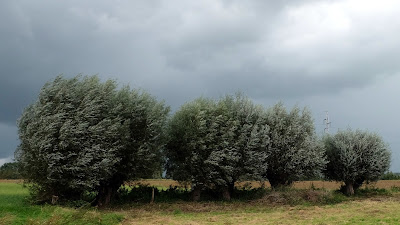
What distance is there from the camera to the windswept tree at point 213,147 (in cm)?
3178

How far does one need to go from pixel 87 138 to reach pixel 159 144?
18.8 ft

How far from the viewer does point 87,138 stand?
2773cm

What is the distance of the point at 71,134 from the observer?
88.1 feet

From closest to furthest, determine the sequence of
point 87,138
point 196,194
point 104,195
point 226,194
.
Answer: point 87,138, point 104,195, point 196,194, point 226,194

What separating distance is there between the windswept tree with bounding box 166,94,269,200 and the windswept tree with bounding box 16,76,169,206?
2232 millimetres

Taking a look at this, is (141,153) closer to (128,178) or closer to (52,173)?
(128,178)

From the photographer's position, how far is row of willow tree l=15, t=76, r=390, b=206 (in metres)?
27.1

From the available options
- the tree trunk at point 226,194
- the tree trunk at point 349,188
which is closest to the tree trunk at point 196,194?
the tree trunk at point 226,194

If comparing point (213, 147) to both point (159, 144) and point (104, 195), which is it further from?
point (104, 195)

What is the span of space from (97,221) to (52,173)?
8389 millimetres

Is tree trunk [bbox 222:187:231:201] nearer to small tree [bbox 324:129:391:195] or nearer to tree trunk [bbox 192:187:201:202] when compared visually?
tree trunk [bbox 192:187:201:202]

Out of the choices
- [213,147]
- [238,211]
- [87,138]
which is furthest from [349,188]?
[87,138]

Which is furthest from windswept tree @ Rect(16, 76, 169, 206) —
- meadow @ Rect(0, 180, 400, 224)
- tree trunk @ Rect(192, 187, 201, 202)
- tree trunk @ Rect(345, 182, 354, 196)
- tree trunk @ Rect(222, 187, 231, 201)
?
tree trunk @ Rect(345, 182, 354, 196)

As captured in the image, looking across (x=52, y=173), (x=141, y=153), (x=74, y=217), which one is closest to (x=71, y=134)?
(x=52, y=173)
